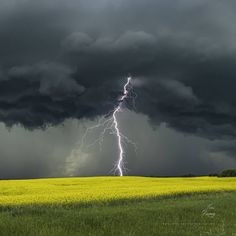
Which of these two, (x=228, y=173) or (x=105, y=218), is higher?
(x=228, y=173)

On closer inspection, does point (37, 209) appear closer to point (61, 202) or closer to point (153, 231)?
point (61, 202)

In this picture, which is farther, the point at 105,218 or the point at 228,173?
the point at 228,173

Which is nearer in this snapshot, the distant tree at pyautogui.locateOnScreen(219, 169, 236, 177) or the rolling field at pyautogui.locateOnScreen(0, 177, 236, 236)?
the rolling field at pyautogui.locateOnScreen(0, 177, 236, 236)

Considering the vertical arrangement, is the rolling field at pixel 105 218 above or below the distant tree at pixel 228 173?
below

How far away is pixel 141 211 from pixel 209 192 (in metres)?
19.8

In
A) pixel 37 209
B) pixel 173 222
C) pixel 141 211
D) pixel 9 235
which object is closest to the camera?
pixel 9 235

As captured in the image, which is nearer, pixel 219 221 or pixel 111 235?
pixel 111 235

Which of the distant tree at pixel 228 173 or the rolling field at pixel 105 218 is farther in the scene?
the distant tree at pixel 228 173

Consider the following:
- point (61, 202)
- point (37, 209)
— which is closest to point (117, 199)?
point (61, 202)

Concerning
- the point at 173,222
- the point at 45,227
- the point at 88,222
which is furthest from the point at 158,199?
the point at 45,227

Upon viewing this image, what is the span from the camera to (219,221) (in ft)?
71.2

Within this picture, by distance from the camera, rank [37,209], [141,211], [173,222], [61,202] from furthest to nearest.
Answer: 1. [61,202]
2. [37,209]
3. [141,211]
4. [173,222]

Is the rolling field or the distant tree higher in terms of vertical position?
the distant tree

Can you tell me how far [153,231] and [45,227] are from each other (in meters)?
3.96
